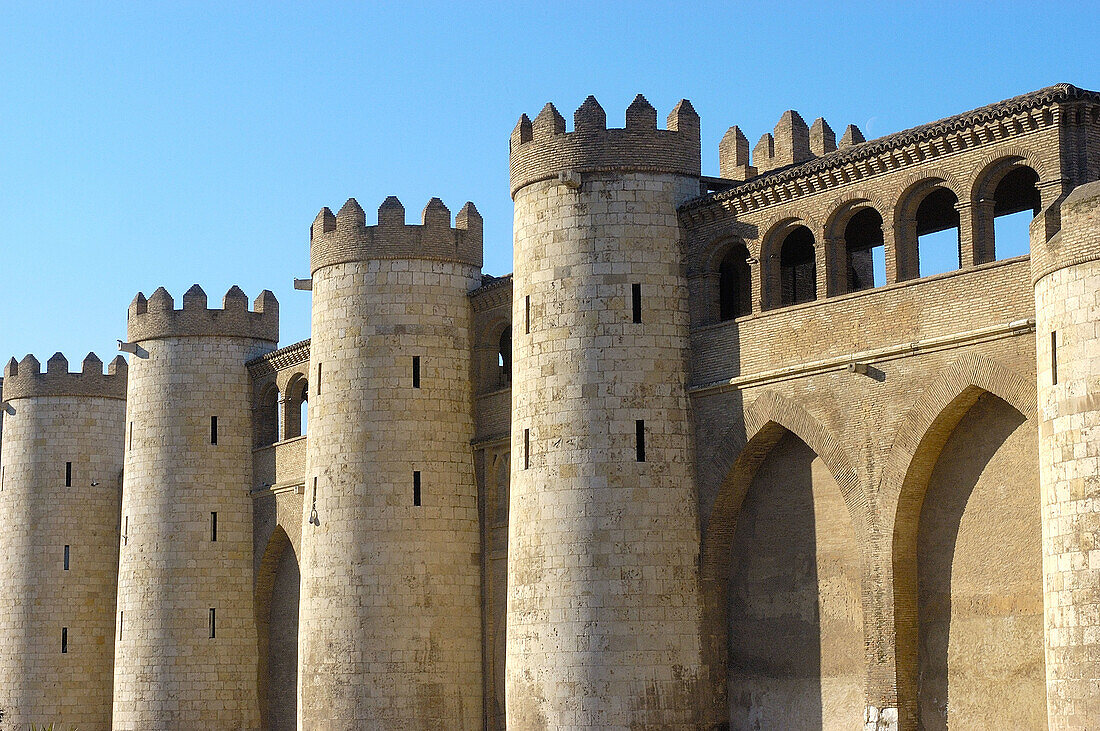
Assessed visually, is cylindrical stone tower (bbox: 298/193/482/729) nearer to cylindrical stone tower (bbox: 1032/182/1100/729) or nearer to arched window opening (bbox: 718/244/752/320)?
arched window opening (bbox: 718/244/752/320)

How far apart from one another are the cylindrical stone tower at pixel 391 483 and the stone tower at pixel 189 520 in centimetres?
632

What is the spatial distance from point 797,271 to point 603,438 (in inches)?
237

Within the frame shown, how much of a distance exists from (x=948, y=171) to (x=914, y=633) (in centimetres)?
654

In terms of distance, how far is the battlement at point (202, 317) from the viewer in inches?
1613

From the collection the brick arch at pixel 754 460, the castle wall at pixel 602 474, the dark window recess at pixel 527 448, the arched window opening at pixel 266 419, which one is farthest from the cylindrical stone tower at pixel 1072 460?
the arched window opening at pixel 266 419

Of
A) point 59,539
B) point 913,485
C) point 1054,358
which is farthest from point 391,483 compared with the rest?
point 59,539

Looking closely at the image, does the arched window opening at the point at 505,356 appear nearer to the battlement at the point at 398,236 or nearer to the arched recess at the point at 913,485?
the battlement at the point at 398,236

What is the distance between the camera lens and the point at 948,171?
25047 mm

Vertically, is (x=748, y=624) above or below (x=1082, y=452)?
below

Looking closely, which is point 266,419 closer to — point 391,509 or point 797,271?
point 391,509

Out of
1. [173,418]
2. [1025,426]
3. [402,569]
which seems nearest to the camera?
[1025,426]

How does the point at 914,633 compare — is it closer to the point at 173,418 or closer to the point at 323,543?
the point at 323,543

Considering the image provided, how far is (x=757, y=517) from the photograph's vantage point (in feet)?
91.0

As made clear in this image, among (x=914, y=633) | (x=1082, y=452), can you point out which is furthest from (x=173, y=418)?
(x=1082, y=452)
